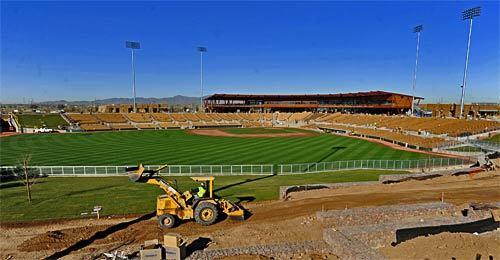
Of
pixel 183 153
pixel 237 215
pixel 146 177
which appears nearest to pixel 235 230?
pixel 237 215

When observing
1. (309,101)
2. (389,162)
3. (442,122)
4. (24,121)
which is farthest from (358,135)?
(24,121)

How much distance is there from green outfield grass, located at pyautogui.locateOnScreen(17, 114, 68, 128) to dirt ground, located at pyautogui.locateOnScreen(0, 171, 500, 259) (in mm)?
75950

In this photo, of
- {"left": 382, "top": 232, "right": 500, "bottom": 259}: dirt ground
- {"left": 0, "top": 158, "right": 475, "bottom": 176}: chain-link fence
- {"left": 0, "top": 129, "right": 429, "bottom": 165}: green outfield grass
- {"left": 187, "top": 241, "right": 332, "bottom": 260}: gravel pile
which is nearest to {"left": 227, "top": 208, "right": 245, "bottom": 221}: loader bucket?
{"left": 187, "top": 241, "right": 332, "bottom": 260}: gravel pile

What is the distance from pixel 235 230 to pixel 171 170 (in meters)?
16.6

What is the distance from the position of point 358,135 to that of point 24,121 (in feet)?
259

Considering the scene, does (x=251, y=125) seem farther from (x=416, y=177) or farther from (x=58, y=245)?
(x=58, y=245)

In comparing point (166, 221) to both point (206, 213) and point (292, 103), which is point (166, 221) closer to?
point (206, 213)

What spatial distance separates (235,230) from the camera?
1479 cm

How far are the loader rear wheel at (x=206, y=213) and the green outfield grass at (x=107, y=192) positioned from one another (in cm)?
394

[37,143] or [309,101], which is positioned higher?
[309,101]

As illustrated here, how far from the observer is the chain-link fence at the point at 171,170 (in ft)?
95.5

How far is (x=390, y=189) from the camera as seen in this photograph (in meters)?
22.0

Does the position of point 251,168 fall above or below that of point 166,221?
below

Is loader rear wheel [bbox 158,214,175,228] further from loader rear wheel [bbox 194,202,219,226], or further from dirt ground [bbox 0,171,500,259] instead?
loader rear wheel [bbox 194,202,219,226]
